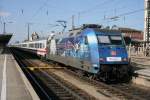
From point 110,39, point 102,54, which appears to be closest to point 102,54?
point 102,54

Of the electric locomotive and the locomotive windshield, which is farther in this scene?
the locomotive windshield

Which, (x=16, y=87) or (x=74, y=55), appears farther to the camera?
(x=74, y=55)

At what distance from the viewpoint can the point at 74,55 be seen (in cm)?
2225

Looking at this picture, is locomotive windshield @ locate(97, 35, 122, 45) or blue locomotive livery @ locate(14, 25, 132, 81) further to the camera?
locomotive windshield @ locate(97, 35, 122, 45)

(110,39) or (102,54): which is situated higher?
(110,39)

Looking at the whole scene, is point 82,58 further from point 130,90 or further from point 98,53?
point 130,90

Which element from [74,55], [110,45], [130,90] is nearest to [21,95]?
[130,90]

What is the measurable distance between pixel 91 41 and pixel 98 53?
0.96 m

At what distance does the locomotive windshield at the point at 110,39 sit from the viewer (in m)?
18.9

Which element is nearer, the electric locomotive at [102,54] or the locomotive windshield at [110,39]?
the electric locomotive at [102,54]

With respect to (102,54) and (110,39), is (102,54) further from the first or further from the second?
(110,39)

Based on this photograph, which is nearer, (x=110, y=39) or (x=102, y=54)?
(x=102, y=54)

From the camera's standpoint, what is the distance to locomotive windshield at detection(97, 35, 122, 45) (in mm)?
18917

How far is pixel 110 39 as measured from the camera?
63.0 ft
